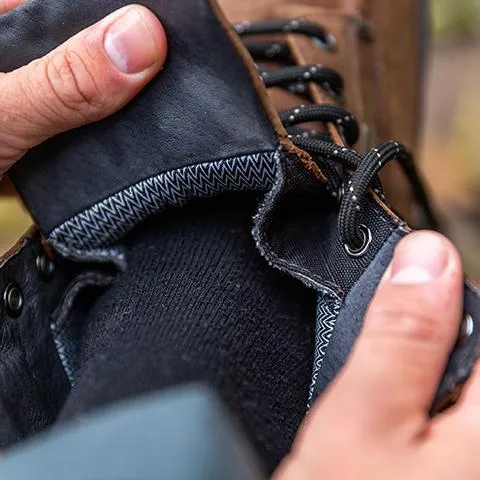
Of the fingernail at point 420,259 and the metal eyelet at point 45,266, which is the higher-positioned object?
the fingernail at point 420,259

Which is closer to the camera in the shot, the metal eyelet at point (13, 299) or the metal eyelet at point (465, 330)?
the metal eyelet at point (465, 330)

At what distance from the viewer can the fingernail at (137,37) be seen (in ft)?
1.62

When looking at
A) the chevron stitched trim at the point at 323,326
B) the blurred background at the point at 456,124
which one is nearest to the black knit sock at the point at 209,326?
the chevron stitched trim at the point at 323,326

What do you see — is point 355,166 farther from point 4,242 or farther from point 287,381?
point 4,242

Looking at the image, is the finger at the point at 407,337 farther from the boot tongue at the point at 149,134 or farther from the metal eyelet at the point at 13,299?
the metal eyelet at the point at 13,299

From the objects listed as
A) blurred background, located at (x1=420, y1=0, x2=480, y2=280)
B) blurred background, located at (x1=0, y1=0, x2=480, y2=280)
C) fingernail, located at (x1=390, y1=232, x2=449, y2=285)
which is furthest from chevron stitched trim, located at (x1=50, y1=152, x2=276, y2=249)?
blurred background, located at (x1=420, y1=0, x2=480, y2=280)

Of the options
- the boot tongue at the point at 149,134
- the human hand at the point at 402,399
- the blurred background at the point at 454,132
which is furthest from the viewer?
the blurred background at the point at 454,132

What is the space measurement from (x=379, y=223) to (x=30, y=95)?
0.24 metres

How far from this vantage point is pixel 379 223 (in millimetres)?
495

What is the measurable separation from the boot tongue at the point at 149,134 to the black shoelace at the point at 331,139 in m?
0.05

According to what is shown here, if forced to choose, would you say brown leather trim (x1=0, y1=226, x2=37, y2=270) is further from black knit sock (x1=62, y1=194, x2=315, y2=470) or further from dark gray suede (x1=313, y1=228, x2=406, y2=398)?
dark gray suede (x1=313, y1=228, x2=406, y2=398)

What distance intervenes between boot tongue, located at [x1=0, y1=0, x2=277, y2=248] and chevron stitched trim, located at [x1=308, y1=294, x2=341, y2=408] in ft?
0.28

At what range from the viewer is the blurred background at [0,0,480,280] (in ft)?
4.73

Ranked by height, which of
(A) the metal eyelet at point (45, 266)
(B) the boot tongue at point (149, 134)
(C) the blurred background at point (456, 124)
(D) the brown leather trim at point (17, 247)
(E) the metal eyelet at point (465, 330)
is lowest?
(C) the blurred background at point (456, 124)
